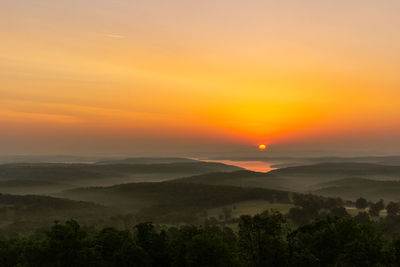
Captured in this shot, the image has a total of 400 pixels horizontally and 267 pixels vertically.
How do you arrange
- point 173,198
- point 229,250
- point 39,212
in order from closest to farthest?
1. point 229,250
2. point 39,212
3. point 173,198

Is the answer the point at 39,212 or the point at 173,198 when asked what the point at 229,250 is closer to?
the point at 39,212

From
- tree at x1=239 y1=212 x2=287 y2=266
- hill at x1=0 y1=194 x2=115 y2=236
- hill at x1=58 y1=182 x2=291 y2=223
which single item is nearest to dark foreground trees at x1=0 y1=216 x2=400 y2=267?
tree at x1=239 y1=212 x2=287 y2=266

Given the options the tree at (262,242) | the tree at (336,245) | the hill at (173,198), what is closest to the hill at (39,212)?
the hill at (173,198)

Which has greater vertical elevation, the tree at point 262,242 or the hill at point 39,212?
the tree at point 262,242

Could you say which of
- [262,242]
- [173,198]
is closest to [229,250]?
[262,242]

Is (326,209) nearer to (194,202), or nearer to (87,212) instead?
(194,202)

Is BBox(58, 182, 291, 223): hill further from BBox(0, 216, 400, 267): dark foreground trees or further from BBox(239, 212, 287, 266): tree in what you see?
BBox(239, 212, 287, 266): tree

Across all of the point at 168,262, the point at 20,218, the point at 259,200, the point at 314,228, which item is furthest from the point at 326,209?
the point at 20,218

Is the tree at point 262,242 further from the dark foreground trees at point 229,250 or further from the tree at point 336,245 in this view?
the tree at point 336,245
